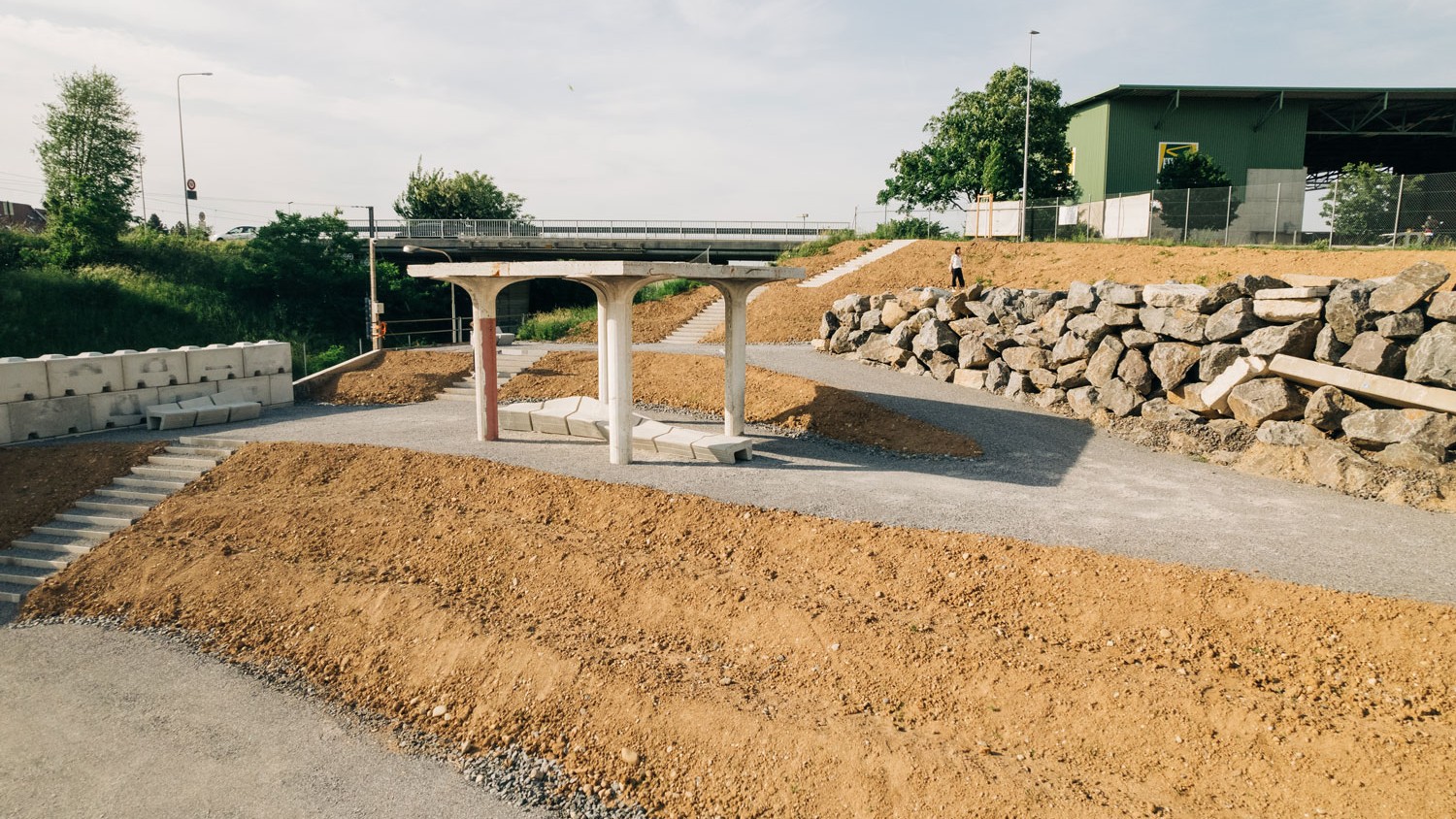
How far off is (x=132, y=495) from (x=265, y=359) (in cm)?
749

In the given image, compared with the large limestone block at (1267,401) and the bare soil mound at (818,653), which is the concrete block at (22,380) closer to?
the bare soil mound at (818,653)

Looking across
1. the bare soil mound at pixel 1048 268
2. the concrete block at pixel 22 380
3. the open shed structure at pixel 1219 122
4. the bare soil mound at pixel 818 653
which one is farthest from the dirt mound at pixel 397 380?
the open shed structure at pixel 1219 122

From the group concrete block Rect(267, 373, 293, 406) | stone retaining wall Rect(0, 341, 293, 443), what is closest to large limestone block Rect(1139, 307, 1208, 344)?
concrete block Rect(267, 373, 293, 406)

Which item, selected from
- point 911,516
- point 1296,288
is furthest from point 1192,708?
point 1296,288

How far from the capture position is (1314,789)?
7.12 meters

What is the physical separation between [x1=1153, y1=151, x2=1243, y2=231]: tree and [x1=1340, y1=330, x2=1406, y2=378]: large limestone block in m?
16.6

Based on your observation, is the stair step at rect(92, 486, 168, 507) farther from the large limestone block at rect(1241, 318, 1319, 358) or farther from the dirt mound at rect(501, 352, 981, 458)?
the large limestone block at rect(1241, 318, 1319, 358)

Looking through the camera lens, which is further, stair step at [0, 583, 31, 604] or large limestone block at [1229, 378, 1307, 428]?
large limestone block at [1229, 378, 1307, 428]

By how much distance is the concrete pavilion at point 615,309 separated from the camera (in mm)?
14445

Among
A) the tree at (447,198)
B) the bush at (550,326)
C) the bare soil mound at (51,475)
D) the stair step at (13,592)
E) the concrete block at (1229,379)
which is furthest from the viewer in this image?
the tree at (447,198)

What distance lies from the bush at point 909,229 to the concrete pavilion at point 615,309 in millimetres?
25107

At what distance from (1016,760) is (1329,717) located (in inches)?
120

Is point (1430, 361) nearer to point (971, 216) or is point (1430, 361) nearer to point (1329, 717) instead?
point (1329, 717)

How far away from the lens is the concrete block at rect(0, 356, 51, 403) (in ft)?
58.2
